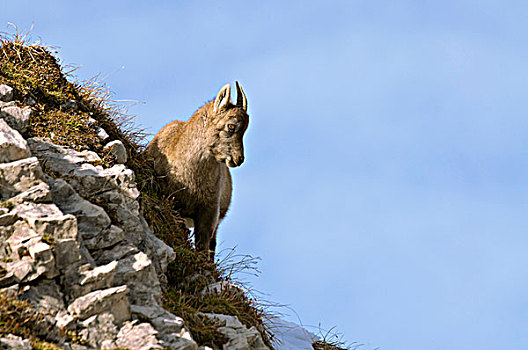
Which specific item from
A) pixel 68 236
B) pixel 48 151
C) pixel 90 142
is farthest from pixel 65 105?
pixel 68 236

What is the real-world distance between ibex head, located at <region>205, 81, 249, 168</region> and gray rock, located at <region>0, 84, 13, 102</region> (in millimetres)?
3368

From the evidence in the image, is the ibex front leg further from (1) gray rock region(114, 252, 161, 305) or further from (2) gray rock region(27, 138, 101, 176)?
(1) gray rock region(114, 252, 161, 305)

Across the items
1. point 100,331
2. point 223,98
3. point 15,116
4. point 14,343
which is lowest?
point 14,343

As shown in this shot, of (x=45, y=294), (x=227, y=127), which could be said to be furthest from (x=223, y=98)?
(x=45, y=294)

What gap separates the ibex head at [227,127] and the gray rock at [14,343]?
6208 millimetres

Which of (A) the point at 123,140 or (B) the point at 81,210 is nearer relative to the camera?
(B) the point at 81,210

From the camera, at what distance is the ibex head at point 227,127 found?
11.8 meters

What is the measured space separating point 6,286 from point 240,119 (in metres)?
5.94

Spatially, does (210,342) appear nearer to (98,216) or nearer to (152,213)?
(98,216)

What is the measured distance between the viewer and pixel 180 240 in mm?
10836

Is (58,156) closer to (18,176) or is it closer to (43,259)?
(18,176)

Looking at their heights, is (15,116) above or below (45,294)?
above

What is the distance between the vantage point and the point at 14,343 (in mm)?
5945

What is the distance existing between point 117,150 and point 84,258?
3.40 m
